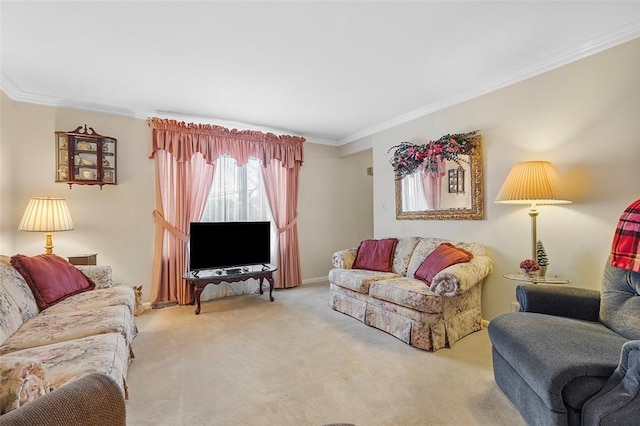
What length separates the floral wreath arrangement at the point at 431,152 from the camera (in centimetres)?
324

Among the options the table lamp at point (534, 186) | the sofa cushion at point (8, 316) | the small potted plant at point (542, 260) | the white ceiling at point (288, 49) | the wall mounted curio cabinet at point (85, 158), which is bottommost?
the sofa cushion at point (8, 316)

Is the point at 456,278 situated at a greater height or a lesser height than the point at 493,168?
lesser

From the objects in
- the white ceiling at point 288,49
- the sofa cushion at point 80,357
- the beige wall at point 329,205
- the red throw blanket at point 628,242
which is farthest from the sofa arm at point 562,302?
the beige wall at point 329,205

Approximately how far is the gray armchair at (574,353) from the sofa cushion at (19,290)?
3.12m

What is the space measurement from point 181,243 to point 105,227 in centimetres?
86

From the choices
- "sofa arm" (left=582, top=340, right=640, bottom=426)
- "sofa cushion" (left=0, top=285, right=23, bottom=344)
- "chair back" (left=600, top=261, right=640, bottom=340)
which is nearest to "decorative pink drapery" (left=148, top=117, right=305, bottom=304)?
"sofa cushion" (left=0, top=285, right=23, bottom=344)

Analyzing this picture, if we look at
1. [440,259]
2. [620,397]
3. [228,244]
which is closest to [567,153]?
[440,259]

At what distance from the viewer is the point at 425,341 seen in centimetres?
251

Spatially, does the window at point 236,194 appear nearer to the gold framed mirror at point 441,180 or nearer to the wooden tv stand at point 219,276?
the wooden tv stand at point 219,276

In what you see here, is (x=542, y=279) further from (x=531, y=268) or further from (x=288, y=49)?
(x=288, y=49)

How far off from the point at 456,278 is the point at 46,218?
3904 mm

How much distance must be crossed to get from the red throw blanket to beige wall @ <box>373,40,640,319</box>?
46cm

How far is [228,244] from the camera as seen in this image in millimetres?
3912

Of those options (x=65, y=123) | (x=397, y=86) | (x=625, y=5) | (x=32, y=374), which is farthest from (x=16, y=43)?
(x=625, y=5)
